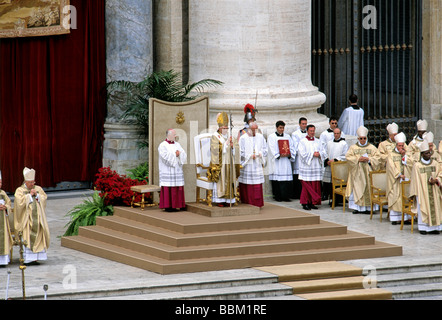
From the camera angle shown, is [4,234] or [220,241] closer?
[4,234]

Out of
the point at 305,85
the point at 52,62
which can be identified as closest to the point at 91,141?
the point at 52,62

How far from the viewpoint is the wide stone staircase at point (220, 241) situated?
14.9 m

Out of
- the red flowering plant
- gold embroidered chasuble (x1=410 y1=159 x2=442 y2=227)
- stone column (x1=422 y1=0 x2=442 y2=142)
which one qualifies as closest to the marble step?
the red flowering plant

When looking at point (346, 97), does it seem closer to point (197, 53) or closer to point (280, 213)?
point (197, 53)

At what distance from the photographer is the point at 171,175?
1636 centimetres

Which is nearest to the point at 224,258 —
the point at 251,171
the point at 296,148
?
the point at 251,171

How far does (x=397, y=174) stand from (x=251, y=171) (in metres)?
2.58

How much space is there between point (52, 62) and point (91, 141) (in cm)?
171

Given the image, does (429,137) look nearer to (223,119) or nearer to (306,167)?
(306,167)

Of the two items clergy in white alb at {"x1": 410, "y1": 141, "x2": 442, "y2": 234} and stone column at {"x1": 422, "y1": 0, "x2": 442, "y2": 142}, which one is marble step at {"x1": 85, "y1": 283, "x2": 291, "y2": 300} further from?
stone column at {"x1": 422, "y1": 0, "x2": 442, "y2": 142}

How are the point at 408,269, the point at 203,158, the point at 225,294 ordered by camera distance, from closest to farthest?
the point at 225,294
the point at 408,269
the point at 203,158

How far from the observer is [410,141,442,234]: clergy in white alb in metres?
16.9

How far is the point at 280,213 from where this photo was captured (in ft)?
53.0
